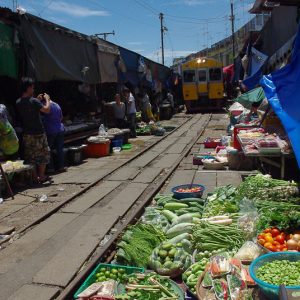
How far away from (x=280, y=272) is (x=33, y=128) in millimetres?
6862

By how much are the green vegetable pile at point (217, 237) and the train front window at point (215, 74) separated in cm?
2593

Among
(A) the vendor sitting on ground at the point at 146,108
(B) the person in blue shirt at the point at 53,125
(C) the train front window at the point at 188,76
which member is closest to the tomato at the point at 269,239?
(B) the person in blue shirt at the point at 53,125

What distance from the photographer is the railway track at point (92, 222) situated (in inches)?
184

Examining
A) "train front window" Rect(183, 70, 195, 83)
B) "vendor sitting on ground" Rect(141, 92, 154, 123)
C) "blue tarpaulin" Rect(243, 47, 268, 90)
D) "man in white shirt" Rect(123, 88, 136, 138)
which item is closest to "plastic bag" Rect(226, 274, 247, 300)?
"blue tarpaulin" Rect(243, 47, 268, 90)

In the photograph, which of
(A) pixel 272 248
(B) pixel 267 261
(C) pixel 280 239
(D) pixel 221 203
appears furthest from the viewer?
(D) pixel 221 203

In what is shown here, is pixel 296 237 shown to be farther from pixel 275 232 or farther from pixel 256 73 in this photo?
pixel 256 73

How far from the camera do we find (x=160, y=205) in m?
7.10

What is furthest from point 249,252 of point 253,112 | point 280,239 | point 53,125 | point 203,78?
point 203,78

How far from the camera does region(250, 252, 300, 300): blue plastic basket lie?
3.54m

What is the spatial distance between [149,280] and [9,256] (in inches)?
88.9

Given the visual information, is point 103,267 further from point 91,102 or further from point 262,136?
point 91,102

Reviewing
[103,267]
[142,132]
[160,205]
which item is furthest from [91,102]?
[103,267]

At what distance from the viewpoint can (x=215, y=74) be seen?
30.3m

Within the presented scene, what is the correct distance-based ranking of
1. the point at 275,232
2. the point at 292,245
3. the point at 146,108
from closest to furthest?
the point at 292,245 < the point at 275,232 < the point at 146,108
